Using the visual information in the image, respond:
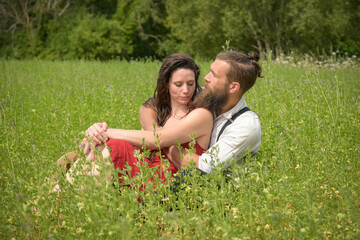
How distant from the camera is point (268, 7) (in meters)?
23.3

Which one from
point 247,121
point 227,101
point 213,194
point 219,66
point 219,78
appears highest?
point 219,66

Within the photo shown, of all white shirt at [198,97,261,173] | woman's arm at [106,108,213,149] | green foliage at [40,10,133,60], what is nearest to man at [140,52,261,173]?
white shirt at [198,97,261,173]

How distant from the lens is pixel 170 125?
4008 mm

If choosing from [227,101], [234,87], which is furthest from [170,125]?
[234,87]

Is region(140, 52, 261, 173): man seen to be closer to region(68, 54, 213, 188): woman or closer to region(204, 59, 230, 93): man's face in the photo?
region(204, 59, 230, 93): man's face

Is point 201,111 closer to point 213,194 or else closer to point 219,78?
point 219,78

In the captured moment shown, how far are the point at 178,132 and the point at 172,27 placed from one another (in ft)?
84.2

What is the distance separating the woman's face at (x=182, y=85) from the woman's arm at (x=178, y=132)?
322mm

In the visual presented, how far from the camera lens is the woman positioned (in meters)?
3.54

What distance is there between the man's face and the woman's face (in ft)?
0.90

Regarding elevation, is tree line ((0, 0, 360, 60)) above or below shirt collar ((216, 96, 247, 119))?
above

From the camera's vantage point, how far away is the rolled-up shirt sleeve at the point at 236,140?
3.47m

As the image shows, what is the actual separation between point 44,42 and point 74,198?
30972mm

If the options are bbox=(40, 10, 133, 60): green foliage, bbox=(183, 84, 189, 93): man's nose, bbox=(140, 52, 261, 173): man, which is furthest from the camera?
bbox=(40, 10, 133, 60): green foliage
